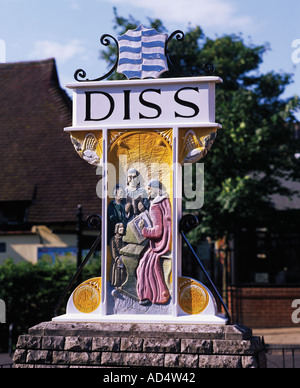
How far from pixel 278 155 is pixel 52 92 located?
785 cm

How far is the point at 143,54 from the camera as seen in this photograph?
769cm

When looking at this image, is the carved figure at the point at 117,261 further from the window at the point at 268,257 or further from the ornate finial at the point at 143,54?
the window at the point at 268,257

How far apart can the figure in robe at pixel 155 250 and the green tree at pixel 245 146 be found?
8.03 metres

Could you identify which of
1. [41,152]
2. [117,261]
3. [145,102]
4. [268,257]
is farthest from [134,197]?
[41,152]

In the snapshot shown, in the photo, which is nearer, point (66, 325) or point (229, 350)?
point (229, 350)

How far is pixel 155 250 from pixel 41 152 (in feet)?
42.7

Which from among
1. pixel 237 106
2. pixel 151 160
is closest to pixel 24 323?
pixel 237 106

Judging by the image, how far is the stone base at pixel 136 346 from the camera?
6.91 metres

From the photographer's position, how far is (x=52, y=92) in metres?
21.0

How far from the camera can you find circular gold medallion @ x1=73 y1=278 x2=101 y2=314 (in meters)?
7.50

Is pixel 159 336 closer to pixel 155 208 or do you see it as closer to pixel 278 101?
pixel 155 208
